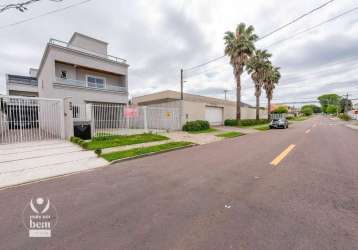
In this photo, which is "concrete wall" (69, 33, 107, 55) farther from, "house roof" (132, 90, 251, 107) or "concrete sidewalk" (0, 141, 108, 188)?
"concrete sidewalk" (0, 141, 108, 188)

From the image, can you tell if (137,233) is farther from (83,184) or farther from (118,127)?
(118,127)

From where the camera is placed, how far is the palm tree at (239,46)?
21484 millimetres

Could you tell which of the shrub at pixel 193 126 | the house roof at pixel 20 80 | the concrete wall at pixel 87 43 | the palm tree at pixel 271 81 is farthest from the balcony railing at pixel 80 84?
the palm tree at pixel 271 81

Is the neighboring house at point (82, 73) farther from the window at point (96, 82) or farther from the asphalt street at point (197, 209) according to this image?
the asphalt street at point (197, 209)

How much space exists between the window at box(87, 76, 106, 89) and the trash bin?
7965mm

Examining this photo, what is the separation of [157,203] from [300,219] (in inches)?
95.8

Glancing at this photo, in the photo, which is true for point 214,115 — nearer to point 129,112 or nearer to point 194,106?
point 194,106

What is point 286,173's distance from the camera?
16.0 ft

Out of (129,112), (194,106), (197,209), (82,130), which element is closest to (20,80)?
(82,130)

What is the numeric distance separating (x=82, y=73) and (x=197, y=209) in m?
18.9

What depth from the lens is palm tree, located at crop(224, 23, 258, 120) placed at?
70.5 feet

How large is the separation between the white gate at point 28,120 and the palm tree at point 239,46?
777 inches

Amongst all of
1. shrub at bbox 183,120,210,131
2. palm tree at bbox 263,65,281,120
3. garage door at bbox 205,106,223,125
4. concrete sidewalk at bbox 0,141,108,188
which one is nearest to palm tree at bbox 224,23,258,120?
garage door at bbox 205,106,223,125

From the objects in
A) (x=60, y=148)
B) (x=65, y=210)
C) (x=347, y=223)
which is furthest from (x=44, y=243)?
(x=60, y=148)
